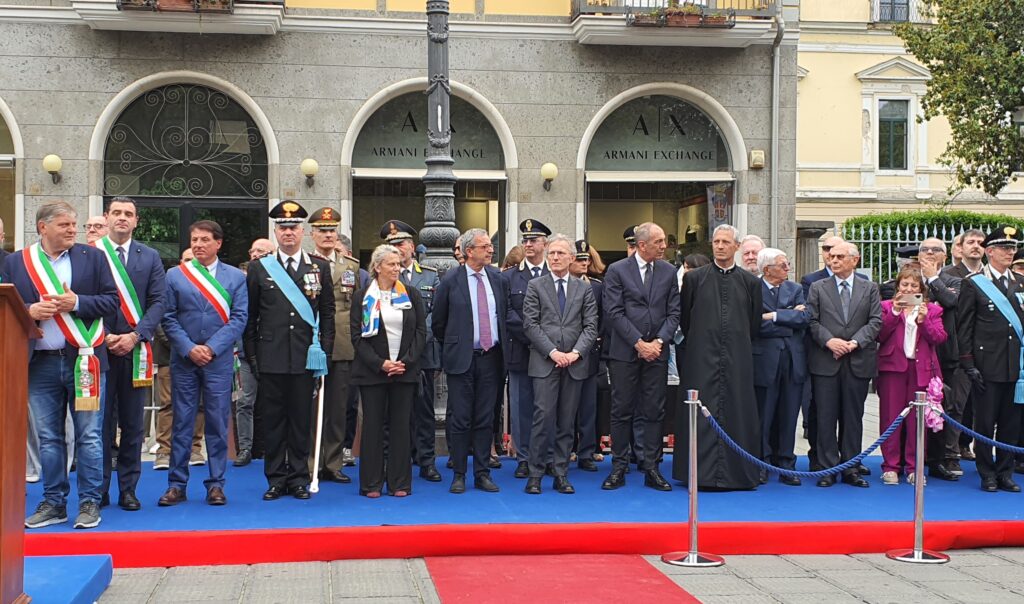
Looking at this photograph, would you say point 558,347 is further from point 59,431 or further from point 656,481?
point 59,431

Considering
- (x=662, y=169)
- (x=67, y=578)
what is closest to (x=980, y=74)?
(x=662, y=169)

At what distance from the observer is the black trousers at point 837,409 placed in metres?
9.02

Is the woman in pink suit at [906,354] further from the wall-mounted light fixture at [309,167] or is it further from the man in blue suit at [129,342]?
the wall-mounted light fixture at [309,167]

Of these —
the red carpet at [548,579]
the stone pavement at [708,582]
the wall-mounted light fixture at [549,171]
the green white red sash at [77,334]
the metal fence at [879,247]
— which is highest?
the wall-mounted light fixture at [549,171]

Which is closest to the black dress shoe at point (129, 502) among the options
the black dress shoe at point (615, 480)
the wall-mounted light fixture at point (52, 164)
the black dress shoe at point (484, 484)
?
the black dress shoe at point (484, 484)

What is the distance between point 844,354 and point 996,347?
1231 millimetres

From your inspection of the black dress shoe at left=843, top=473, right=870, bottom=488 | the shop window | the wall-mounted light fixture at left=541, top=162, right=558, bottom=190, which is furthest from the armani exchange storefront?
the shop window

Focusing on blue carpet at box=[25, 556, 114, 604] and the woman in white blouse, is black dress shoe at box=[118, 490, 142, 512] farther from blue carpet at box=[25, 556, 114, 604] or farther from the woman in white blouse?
the woman in white blouse

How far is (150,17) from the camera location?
48.8ft

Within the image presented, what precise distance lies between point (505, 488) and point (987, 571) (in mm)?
3354

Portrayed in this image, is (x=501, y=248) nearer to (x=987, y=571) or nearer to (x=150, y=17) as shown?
(x=150, y=17)

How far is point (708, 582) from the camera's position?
6.29 m

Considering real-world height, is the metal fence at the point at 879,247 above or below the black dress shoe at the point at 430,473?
above

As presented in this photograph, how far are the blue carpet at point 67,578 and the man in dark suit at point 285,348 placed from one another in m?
2.01
